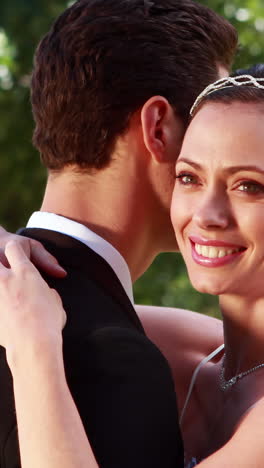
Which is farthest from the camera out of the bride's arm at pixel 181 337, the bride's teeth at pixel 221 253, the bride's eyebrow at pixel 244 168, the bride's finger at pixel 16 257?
the bride's arm at pixel 181 337

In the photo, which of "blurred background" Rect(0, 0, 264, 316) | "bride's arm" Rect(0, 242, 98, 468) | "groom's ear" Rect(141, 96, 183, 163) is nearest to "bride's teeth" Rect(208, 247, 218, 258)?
"groom's ear" Rect(141, 96, 183, 163)

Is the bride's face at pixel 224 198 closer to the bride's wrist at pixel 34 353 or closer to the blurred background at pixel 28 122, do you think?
the bride's wrist at pixel 34 353

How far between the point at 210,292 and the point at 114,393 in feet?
2.02

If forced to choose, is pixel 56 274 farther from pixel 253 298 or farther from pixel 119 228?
pixel 253 298

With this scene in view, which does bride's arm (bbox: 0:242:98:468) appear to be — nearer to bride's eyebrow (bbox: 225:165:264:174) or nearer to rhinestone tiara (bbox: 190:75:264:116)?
bride's eyebrow (bbox: 225:165:264:174)

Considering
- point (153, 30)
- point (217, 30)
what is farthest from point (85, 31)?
point (217, 30)

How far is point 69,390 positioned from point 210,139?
3.28ft

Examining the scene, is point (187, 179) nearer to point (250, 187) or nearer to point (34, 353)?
point (250, 187)

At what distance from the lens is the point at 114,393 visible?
3113 millimetres

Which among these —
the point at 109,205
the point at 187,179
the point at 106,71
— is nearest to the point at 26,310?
the point at 109,205

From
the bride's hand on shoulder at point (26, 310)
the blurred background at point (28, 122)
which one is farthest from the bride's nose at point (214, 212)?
the blurred background at point (28, 122)

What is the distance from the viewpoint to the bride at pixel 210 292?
3.03 meters

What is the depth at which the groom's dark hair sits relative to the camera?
151 inches

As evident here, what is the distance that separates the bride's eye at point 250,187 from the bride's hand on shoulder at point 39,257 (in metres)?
0.66
